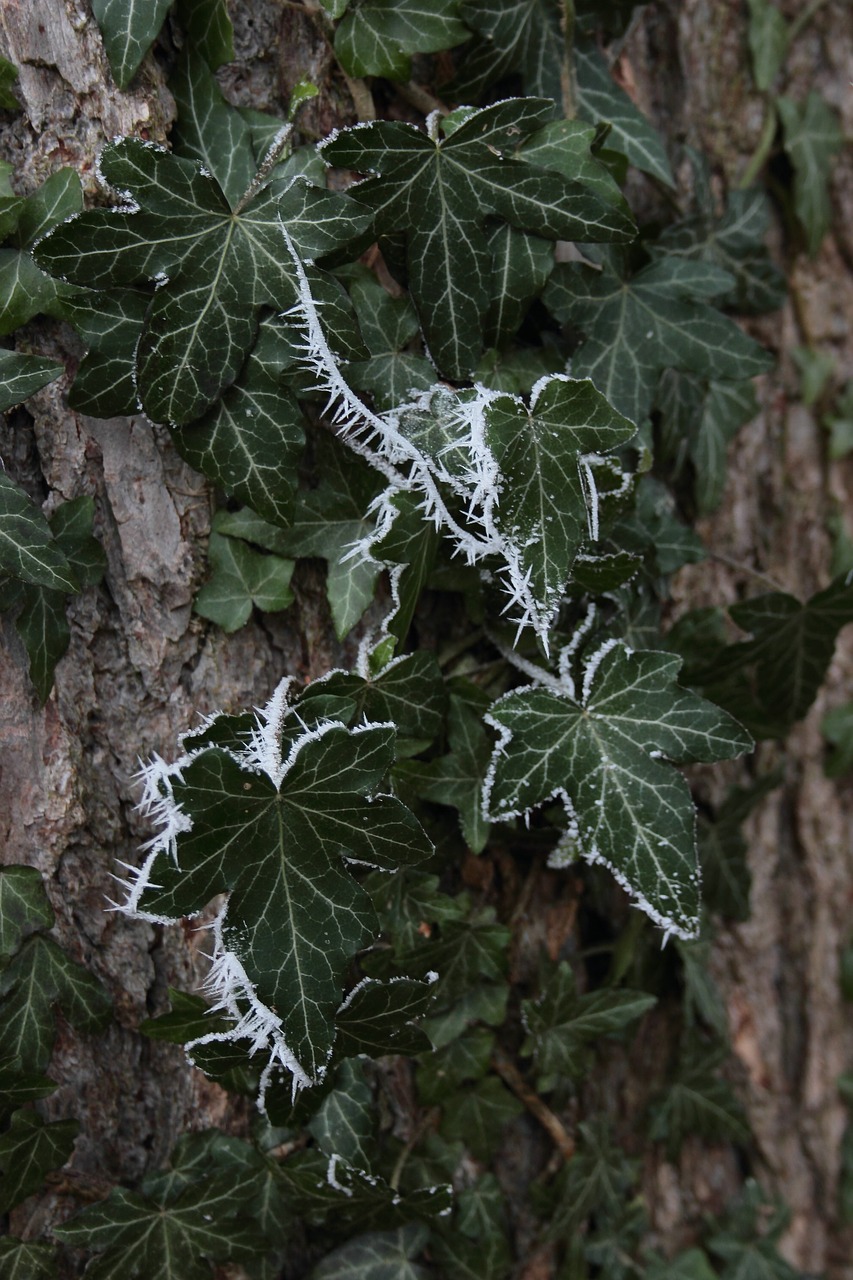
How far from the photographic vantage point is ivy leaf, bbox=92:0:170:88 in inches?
36.4

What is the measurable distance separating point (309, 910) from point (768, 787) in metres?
0.86

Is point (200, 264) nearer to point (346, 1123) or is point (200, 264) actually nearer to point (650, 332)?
point (650, 332)

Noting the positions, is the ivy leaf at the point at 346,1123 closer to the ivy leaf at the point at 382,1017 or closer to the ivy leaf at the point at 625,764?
the ivy leaf at the point at 382,1017

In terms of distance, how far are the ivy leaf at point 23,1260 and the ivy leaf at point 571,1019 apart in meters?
0.57

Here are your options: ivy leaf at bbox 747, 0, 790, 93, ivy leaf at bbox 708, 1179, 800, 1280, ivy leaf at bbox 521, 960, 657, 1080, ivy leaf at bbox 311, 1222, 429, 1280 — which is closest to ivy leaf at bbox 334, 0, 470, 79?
ivy leaf at bbox 747, 0, 790, 93

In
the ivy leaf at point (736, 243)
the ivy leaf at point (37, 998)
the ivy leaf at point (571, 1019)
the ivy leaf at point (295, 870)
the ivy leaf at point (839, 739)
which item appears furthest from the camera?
the ivy leaf at point (839, 739)

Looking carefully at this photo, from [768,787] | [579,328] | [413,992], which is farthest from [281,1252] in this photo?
[579,328]

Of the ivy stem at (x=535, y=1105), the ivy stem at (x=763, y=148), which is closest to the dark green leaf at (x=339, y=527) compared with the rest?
the ivy stem at (x=535, y=1105)

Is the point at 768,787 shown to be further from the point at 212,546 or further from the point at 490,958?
the point at 212,546

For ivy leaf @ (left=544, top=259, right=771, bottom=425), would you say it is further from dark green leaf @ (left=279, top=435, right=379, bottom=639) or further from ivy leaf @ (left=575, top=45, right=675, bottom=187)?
dark green leaf @ (left=279, top=435, right=379, bottom=639)

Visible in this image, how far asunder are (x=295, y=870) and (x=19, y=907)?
0.31m

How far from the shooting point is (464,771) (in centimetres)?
112

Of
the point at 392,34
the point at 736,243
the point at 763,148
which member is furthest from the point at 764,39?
the point at 392,34

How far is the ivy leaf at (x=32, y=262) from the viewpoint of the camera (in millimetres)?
938
